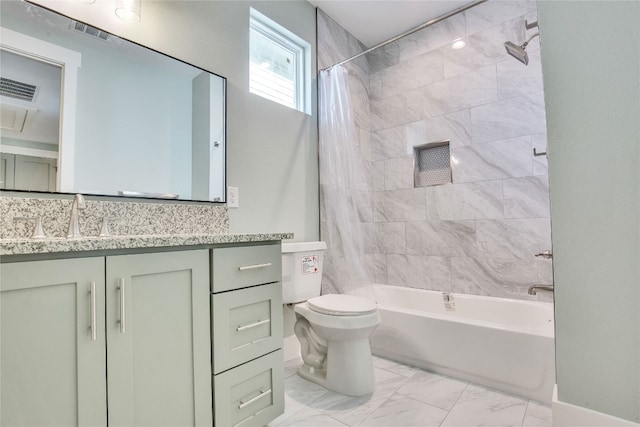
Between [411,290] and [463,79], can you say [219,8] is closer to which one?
[463,79]

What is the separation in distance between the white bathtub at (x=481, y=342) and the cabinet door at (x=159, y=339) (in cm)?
132

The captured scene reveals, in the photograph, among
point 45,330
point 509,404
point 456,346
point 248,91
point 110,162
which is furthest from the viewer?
point 248,91

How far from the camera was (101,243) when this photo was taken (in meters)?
0.91

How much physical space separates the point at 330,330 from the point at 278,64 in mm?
1868

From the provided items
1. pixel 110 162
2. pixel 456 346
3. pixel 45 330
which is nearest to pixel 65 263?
pixel 45 330

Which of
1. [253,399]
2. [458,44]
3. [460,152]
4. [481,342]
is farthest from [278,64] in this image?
[481,342]

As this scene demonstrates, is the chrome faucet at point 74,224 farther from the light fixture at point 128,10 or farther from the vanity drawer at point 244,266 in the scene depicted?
the light fixture at point 128,10

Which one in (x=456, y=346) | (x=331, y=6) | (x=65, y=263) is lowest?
(x=456, y=346)

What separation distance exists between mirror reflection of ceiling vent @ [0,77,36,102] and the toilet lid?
1570 mm

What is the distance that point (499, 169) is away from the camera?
2.37m

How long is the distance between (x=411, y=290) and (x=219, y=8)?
2.39m

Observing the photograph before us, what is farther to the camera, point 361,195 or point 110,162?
point 361,195

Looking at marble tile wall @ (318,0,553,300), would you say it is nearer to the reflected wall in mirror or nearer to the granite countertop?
the reflected wall in mirror

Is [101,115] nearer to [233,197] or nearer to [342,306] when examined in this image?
[233,197]
